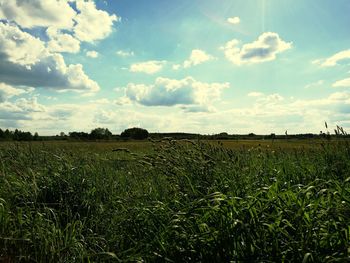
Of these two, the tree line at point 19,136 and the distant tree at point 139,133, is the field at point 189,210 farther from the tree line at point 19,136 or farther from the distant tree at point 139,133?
the tree line at point 19,136

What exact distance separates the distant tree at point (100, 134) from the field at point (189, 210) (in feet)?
270

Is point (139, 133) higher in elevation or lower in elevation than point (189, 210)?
higher

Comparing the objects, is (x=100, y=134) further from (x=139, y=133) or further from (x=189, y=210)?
(x=189, y=210)

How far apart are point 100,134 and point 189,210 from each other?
92.6 m

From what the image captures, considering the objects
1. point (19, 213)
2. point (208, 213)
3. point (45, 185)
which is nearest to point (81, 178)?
point (45, 185)

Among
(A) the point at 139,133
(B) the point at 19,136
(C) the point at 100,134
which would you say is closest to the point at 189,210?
(A) the point at 139,133

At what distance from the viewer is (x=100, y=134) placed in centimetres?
9425

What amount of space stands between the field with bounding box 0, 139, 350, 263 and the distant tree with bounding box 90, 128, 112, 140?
82.2 metres

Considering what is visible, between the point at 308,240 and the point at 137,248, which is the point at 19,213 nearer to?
the point at 137,248

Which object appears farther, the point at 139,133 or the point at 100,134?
the point at 100,134

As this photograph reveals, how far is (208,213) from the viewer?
3518 mm

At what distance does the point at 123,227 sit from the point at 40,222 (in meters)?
1.06

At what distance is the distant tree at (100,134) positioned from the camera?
291 ft

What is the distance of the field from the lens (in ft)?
10.3
